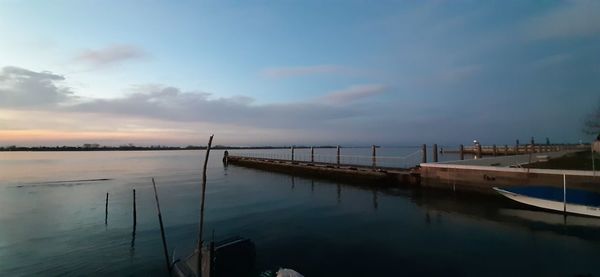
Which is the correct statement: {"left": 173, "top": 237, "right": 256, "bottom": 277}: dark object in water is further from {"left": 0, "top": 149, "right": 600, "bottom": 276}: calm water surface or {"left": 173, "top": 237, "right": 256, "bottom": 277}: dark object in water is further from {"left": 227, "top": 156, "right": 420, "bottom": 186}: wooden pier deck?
{"left": 227, "top": 156, "right": 420, "bottom": 186}: wooden pier deck

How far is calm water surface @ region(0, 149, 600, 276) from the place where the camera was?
9195 millimetres

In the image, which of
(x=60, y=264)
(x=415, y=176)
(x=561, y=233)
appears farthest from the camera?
(x=415, y=176)

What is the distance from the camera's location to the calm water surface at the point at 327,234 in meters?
9.20

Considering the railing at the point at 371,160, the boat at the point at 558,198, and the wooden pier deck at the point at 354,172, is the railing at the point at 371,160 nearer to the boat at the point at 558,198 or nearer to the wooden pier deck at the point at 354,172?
the wooden pier deck at the point at 354,172

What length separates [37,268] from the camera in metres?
9.41

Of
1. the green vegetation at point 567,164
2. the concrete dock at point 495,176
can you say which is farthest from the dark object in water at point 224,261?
the green vegetation at point 567,164

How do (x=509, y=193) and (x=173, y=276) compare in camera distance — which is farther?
(x=509, y=193)

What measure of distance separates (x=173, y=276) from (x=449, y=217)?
1227cm

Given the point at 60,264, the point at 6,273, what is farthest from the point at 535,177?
the point at 6,273

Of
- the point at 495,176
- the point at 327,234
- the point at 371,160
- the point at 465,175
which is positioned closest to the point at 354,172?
the point at 465,175

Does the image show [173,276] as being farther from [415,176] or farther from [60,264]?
[415,176]

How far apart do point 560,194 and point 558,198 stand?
29 centimetres

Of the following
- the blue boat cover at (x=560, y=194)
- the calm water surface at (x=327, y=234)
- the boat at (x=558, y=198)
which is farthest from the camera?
the blue boat cover at (x=560, y=194)

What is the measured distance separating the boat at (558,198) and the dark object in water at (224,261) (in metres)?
14.2
